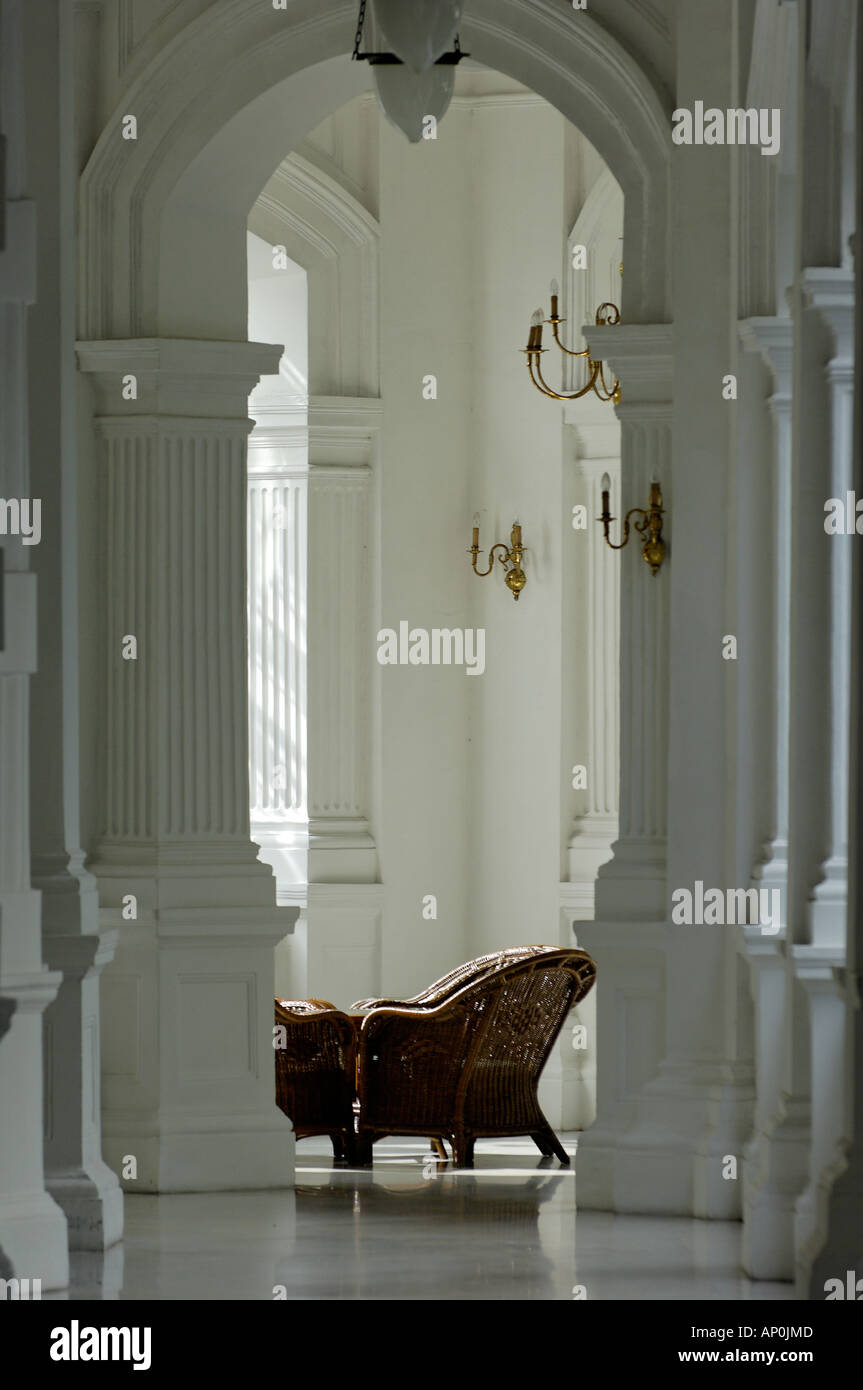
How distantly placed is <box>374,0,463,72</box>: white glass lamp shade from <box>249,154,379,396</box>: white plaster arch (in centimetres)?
439

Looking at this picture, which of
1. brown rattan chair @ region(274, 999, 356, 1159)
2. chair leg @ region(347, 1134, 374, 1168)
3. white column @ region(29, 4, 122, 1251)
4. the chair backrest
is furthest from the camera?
chair leg @ region(347, 1134, 374, 1168)

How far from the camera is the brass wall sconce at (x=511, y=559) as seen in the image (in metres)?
10.2

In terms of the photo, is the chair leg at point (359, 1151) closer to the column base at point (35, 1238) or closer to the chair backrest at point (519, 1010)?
the chair backrest at point (519, 1010)

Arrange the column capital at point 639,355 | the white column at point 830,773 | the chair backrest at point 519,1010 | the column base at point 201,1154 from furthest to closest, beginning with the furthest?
1. the chair backrest at point 519,1010
2. the column base at point 201,1154
3. the column capital at point 639,355
4. the white column at point 830,773

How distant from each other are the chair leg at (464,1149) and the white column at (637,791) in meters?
0.79

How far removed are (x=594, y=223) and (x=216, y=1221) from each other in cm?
512

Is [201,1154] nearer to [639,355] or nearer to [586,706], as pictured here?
[639,355]

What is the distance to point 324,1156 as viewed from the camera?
28.6 ft

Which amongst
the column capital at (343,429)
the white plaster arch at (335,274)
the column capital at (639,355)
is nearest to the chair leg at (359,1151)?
the column capital at (639,355)

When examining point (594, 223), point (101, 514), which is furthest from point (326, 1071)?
point (594, 223)

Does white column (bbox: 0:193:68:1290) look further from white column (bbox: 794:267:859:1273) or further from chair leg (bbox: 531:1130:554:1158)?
chair leg (bbox: 531:1130:554:1158)

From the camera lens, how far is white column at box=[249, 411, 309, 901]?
10.4 metres

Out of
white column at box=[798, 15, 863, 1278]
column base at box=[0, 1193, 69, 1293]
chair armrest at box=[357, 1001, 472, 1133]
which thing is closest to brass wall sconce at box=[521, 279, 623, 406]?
chair armrest at box=[357, 1001, 472, 1133]

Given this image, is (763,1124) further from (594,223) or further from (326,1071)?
(594,223)
